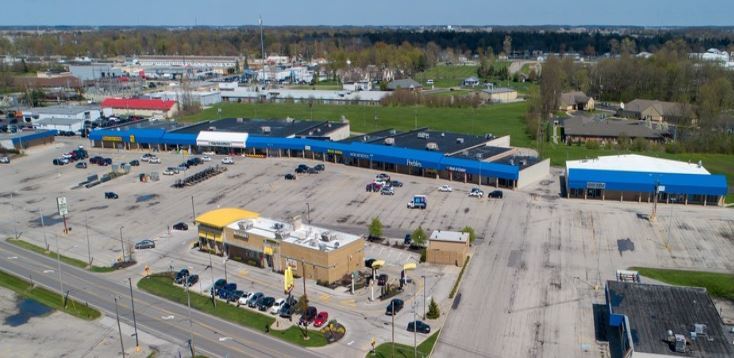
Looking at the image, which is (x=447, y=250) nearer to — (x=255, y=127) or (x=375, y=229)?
(x=375, y=229)

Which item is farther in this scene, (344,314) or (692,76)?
(692,76)

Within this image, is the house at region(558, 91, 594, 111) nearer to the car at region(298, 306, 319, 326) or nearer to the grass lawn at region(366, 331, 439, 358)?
the car at region(298, 306, 319, 326)

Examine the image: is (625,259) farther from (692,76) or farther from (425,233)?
(692,76)

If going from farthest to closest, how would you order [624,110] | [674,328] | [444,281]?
[624,110] < [444,281] < [674,328]

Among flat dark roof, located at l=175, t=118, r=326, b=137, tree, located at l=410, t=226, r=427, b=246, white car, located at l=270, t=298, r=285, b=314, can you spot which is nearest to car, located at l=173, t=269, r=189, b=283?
white car, located at l=270, t=298, r=285, b=314

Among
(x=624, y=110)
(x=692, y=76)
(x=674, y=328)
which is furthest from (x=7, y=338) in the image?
(x=692, y=76)

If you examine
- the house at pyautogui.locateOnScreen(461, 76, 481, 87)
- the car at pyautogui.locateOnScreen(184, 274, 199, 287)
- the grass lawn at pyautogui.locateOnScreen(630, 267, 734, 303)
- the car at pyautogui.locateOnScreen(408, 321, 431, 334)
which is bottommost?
the grass lawn at pyautogui.locateOnScreen(630, 267, 734, 303)

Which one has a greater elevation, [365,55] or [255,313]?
[365,55]

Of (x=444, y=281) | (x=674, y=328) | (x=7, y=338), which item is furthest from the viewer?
(x=444, y=281)
